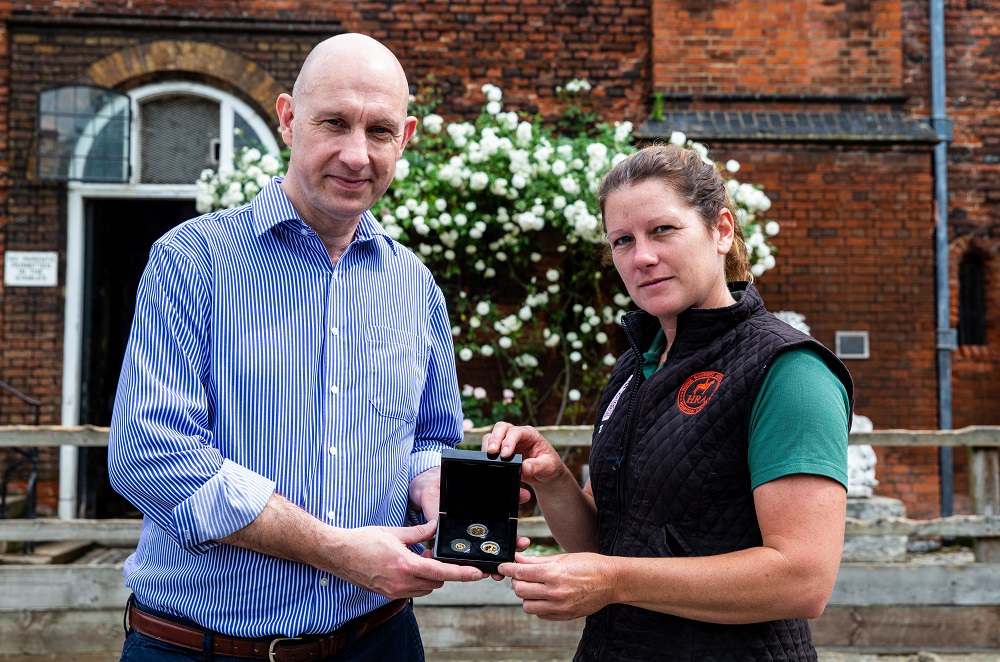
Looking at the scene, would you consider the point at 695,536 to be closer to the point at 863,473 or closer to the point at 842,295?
the point at 863,473

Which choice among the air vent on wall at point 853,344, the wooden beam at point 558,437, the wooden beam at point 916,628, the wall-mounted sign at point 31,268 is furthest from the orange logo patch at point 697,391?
the wall-mounted sign at point 31,268

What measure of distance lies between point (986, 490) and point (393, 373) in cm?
447

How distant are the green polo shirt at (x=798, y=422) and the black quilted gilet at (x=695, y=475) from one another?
0.09 feet

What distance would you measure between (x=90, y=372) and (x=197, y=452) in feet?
22.6

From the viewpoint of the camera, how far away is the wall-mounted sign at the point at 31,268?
7.74 meters

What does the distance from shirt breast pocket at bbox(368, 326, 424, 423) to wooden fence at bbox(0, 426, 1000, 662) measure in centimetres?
287

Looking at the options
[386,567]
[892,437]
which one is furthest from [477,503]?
[892,437]

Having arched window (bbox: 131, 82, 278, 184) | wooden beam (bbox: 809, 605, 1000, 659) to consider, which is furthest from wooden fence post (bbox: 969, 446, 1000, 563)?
arched window (bbox: 131, 82, 278, 184)

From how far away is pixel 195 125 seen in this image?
26.7 feet

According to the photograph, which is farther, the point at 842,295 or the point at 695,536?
the point at 842,295

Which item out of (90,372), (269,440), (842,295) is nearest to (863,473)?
(842,295)

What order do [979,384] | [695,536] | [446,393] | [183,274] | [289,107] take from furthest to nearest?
[979,384], [446,393], [289,107], [183,274], [695,536]

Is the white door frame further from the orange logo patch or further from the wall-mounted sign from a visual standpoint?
the orange logo patch

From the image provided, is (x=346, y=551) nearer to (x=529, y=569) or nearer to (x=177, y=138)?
(x=529, y=569)
